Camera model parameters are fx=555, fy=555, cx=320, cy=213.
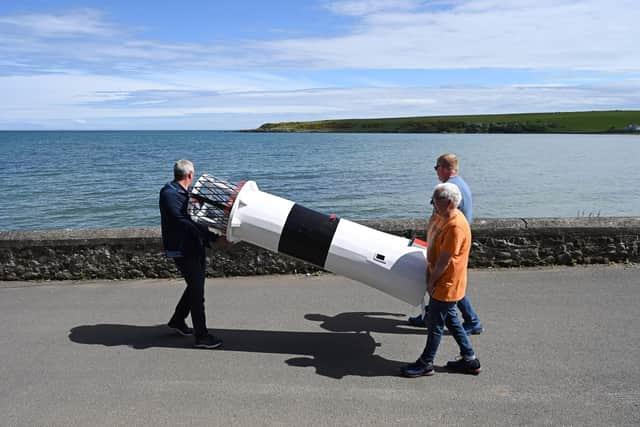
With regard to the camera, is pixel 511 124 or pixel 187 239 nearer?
pixel 187 239

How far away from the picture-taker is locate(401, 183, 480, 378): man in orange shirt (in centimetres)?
432

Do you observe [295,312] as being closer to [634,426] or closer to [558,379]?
[558,379]

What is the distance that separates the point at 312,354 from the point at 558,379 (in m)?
2.05

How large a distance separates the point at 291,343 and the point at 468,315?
1.70m

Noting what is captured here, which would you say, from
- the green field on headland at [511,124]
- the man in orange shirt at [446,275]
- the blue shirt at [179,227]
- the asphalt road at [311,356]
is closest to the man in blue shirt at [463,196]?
the asphalt road at [311,356]

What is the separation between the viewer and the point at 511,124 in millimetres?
136125

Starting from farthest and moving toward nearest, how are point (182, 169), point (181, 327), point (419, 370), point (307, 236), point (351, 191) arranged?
point (351, 191) < point (181, 327) < point (182, 169) < point (307, 236) < point (419, 370)

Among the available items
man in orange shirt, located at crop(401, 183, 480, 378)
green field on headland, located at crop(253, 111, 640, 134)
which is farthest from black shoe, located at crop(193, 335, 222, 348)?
green field on headland, located at crop(253, 111, 640, 134)

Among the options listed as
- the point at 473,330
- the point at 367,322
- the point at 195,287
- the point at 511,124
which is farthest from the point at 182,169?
the point at 511,124

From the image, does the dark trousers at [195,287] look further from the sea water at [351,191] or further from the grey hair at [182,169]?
the sea water at [351,191]

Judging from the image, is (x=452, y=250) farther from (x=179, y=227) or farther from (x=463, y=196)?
(x=179, y=227)

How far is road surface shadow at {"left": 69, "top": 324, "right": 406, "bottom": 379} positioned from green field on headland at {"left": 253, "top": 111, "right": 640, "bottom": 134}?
11794cm

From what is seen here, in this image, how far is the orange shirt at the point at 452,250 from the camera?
4.31 meters

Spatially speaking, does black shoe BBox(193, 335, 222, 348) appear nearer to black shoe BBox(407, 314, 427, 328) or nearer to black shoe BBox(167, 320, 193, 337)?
black shoe BBox(167, 320, 193, 337)
